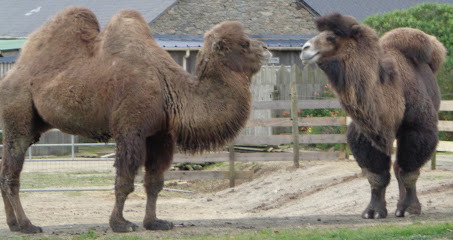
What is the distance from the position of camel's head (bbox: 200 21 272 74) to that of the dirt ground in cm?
195

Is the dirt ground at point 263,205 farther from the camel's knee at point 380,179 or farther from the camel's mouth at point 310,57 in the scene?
the camel's mouth at point 310,57

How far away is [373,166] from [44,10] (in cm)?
3171

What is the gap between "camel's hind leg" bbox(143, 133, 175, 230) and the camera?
370 inches

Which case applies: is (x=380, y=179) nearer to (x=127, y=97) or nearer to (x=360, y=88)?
(x=360, y=88)

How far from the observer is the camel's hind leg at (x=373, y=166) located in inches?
392

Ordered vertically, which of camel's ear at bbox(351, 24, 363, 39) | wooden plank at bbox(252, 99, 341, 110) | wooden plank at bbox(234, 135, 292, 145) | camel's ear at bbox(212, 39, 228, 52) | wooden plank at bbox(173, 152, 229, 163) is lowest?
wooden plank at bbox(173, 152, 229, 163)

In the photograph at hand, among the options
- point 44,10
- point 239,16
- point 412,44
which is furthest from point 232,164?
point 44,10

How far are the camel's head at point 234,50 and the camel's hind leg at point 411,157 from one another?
2.28m

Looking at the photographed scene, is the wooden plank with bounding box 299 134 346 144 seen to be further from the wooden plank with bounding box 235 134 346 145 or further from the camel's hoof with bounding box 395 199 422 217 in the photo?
the camel's hoof with bounding box 395 199 422 217

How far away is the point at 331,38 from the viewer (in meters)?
9.26

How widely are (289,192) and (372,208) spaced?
544 cm

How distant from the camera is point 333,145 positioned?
20.2m

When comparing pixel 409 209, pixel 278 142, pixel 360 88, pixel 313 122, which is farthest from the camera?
pixel 278 142

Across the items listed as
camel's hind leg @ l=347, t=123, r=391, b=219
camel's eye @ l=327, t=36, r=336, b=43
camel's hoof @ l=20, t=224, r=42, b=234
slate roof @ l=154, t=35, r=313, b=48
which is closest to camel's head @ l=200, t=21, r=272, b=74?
camel's eye @ l=327, t=36, r=336, b=43
